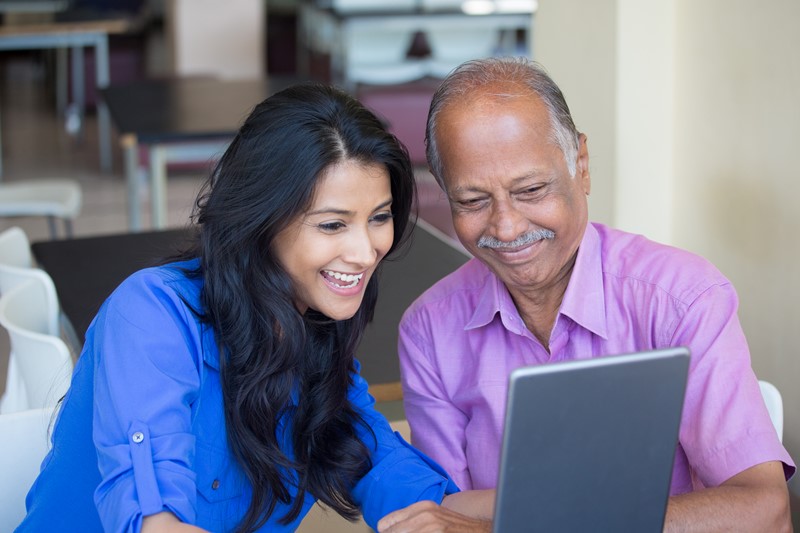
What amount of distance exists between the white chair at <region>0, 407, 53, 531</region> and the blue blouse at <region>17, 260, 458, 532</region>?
0.53 ft

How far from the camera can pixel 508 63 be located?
1660mm

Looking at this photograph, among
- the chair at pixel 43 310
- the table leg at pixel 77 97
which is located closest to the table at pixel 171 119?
the chair at pixel 43 310

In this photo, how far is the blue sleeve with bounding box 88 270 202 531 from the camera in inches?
52.7

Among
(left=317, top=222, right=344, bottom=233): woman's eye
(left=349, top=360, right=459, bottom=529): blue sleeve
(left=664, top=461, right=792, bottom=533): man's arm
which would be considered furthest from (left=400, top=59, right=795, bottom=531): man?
(left=317, top=222, right=344, bottom=233): woman's eye

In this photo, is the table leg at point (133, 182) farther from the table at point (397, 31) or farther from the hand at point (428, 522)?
the hand at point (428, 522)

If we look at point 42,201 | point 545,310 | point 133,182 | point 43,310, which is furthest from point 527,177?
point 133,182

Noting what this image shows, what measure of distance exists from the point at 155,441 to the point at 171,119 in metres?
3.37

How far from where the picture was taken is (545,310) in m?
1.76

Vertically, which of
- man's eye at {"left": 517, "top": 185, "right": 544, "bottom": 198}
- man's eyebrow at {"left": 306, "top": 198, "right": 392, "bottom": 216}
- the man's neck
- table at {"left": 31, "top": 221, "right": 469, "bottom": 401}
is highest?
man's eye at {"left": 517, "top": 185, "right": 544, "bottom": 198}

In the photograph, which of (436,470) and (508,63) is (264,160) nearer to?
(508,63)

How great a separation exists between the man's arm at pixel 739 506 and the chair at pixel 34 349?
114 centimetres

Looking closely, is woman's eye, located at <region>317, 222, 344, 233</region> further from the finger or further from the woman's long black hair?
the finger

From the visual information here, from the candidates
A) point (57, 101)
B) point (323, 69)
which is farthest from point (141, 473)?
point (57, 101)

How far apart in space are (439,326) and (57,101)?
8.51 metres
